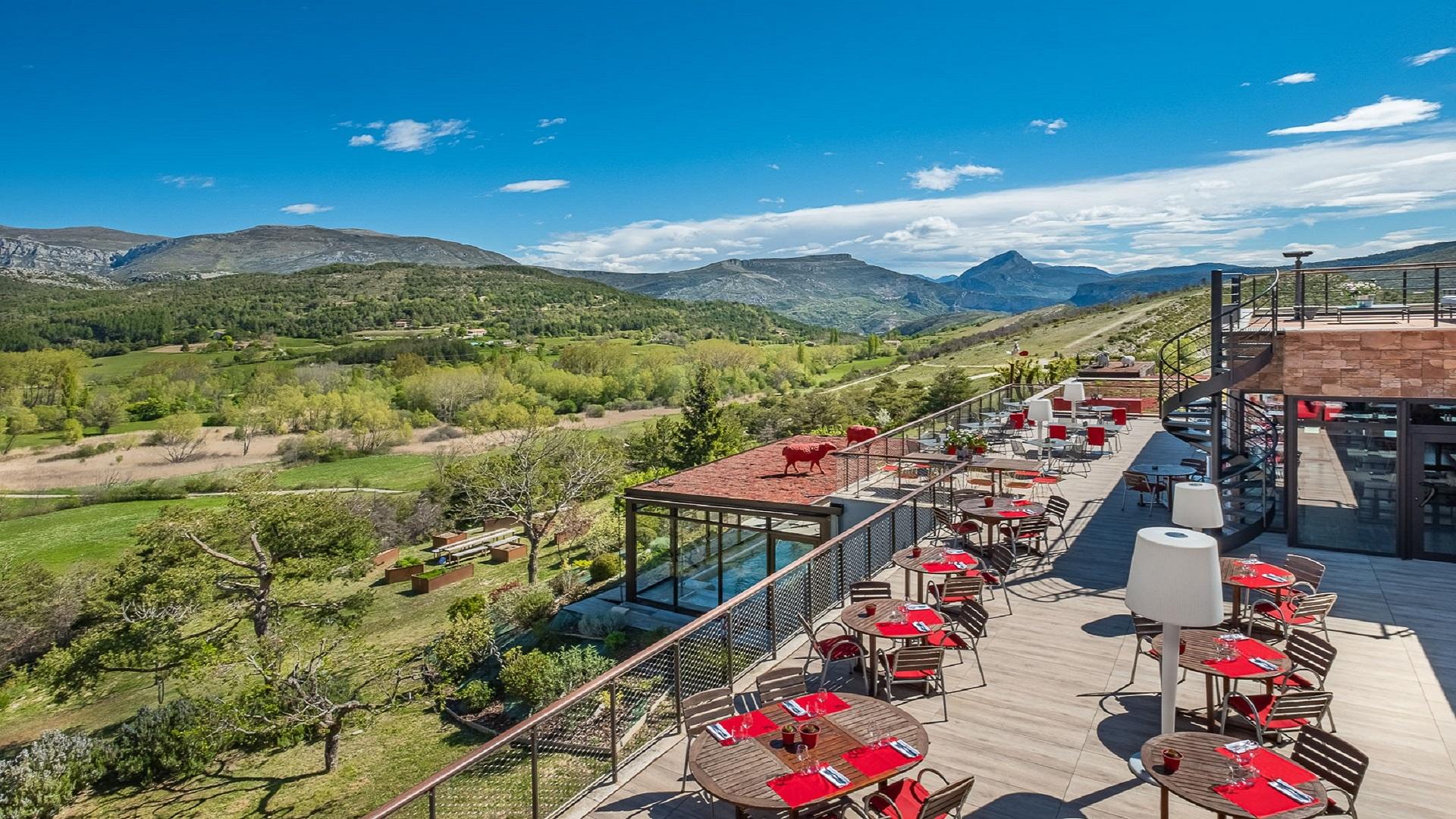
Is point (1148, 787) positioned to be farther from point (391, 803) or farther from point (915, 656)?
point (391, 803)

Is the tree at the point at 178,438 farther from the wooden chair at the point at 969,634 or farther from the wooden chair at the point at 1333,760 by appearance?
the wooden chair at the point at 1333,760

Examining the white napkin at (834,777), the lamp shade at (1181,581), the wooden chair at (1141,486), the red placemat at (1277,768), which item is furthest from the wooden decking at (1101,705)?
the wooden chair at (1141,486)

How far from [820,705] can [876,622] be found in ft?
5.63

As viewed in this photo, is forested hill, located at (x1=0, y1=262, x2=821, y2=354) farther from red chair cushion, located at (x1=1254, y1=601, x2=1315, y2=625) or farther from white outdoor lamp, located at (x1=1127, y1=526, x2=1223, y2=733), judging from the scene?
white outdoor lamp, located at (x1=1127, y1=526, x2=1223, y2=733)

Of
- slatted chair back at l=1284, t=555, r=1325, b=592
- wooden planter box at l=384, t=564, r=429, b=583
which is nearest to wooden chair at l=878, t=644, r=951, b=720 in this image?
slatted chair back at l=1284, t=555, r=1325, b=592

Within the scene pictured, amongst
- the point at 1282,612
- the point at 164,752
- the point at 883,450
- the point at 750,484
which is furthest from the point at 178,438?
the point at 1282,612

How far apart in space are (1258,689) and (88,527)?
69135 mm

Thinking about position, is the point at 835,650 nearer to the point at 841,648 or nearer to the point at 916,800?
the point at 841,648

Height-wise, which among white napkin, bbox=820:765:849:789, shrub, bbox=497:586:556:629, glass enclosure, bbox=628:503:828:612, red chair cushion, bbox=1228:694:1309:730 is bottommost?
shrub, bbox=497:586:556:629

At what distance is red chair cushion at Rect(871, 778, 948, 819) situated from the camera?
14.7ft

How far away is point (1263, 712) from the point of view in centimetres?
573

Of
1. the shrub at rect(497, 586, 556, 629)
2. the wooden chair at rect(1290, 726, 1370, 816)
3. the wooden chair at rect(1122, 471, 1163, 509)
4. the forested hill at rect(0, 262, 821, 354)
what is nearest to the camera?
the wooden chair at rect(1290, 726, 1370, 816)

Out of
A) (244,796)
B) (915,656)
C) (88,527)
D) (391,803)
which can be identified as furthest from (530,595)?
(88,527)

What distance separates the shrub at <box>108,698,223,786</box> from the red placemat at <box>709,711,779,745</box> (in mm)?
20138
